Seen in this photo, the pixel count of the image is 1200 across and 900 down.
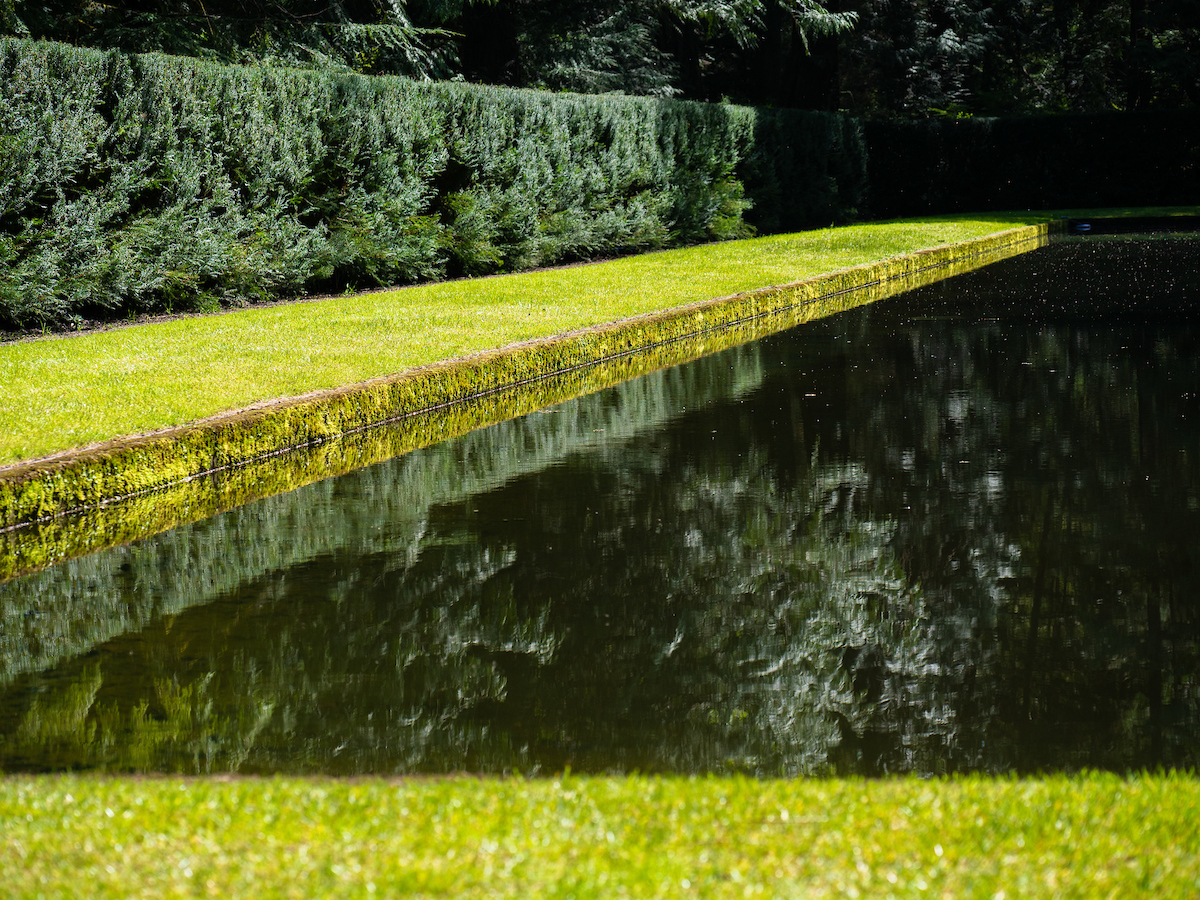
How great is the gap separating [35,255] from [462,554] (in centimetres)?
774

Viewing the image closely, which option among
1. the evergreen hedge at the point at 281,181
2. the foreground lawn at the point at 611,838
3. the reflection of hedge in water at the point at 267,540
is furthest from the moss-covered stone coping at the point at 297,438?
the evergreen hedge at the point at 281,181

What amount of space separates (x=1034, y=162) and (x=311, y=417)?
109 ft

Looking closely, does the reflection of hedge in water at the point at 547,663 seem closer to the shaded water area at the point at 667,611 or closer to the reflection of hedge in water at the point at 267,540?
the shaded water area at the point at 667,611

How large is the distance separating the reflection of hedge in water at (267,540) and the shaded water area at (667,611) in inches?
0.8

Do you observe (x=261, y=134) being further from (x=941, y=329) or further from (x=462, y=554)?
(x=462, y=554)

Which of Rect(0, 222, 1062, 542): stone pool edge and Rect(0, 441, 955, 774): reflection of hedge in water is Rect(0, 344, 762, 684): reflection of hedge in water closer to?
Rect(0, 441, 955, 774): reflection of hedge in water

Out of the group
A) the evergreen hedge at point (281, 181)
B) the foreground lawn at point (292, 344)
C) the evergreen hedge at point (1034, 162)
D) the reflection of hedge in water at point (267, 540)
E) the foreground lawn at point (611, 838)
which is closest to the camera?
the foreground lawn at point (611, 838)

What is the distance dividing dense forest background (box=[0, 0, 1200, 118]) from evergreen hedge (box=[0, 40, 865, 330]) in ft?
7.94

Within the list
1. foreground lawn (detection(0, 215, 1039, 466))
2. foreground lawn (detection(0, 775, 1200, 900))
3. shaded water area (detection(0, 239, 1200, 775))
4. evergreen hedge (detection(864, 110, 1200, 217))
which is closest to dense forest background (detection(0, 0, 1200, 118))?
evergreen hedge (detection(864, 110, 1200, 217))

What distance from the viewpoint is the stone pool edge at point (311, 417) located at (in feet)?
20.3

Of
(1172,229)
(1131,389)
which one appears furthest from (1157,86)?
(1131,389)

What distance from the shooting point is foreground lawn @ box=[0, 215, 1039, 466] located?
7633 millimetres

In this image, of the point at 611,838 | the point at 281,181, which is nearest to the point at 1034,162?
the point at 281,181

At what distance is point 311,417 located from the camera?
7793 millimetres
